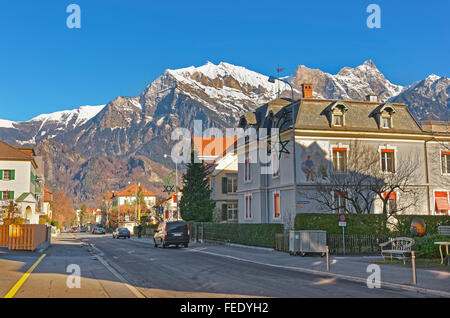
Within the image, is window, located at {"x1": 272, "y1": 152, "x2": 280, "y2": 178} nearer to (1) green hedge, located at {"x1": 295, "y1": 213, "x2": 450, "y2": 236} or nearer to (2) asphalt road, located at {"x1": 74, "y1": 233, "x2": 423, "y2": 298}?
(1) green hedge, located at {"x1": 295, "y1": 213, "x2": 450, "y2": 236}

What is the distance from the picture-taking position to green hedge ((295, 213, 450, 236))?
27.0 m

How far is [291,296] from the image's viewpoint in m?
11.2

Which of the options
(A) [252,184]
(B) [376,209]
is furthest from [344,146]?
(A) [252,184]

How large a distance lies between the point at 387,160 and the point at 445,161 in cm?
548

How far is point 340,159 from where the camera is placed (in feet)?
120

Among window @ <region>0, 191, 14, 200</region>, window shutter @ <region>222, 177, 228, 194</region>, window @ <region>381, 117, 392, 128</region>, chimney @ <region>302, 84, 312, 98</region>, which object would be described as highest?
chimney @ <region>302, 84, 312, 98</region>

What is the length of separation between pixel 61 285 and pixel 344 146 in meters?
27.7

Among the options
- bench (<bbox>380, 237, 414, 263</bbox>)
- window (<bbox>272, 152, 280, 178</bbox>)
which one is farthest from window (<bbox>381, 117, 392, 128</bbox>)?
bench (<bbox>380, 237, 414, 263</bbox>)

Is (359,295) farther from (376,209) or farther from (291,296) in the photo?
(376,209)

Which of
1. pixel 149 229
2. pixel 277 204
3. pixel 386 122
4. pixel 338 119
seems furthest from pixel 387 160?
pixel 149 229

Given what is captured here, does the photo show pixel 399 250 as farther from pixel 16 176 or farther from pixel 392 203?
pixel 16 176

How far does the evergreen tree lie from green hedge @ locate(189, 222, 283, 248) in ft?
22.2

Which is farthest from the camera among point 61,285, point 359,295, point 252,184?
point 252,184

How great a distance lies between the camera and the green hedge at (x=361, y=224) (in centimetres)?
2695
